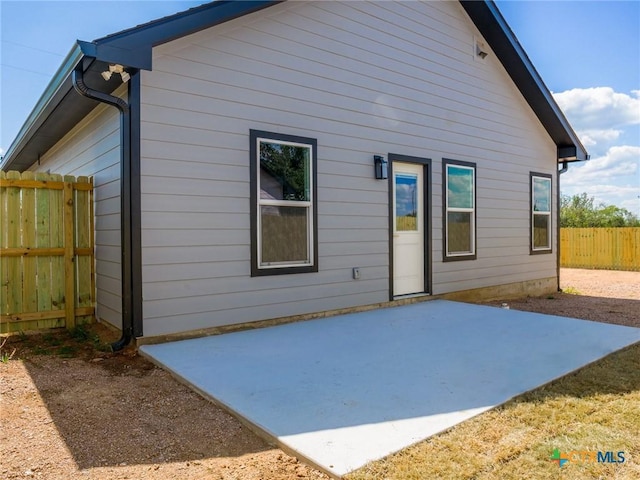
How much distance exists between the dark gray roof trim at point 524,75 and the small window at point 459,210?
213 centimetres

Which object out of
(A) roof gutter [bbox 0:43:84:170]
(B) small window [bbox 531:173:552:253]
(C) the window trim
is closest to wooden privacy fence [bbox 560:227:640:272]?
(C) the window trim

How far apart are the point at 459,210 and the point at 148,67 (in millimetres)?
5173

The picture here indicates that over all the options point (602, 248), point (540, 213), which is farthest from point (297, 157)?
point (602, 248)

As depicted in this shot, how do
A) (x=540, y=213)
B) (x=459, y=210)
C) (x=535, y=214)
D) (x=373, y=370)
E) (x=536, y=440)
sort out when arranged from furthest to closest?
(x=540, y=213) → (x=535, y=214) → (x=459, y=210) → (x=373, y=370) → (x=536, y=440)

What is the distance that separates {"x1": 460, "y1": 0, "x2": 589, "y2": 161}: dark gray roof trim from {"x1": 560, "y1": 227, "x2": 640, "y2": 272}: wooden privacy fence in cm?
654

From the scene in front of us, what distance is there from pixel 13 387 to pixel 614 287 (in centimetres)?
1133

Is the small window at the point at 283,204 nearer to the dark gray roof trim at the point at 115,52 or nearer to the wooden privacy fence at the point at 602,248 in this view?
the dark gray roof trim at the point at 115,52

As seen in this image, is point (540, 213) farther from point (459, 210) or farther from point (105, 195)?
point (105, 195)

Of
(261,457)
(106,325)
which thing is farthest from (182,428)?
(106,325)

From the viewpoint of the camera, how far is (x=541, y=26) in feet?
28.6

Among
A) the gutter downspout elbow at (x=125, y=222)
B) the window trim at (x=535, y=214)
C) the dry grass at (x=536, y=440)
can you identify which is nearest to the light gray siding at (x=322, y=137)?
the gutter downspout elbow at (x=125, y=222)

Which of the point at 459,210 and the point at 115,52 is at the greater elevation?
the point at 115,52

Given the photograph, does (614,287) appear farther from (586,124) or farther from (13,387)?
(586,124)

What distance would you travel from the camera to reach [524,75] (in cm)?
795
